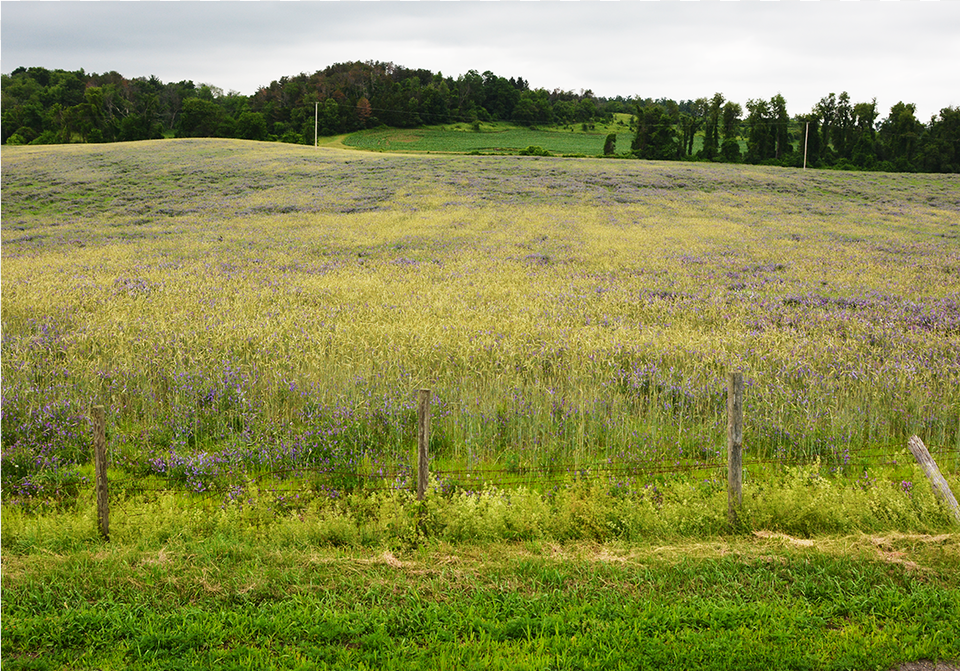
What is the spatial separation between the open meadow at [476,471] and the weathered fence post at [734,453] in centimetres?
17

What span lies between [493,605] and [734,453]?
3.31m

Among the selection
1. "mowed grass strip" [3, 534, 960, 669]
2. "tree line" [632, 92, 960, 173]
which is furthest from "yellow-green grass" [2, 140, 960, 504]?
"tree line" [632, 92, 960, 173]

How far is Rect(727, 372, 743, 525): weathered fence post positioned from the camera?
693 cm

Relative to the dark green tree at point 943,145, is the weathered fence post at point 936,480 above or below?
below

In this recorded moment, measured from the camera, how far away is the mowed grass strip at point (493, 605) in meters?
4.74

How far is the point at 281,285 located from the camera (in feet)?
61.9

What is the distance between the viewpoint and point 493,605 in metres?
5.36

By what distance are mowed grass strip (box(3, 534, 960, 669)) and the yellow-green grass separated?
6.54ft

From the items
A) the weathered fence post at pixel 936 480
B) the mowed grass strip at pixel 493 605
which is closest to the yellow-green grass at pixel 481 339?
the weathered fence post at pixel 936 480

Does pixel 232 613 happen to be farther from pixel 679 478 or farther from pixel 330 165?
pixel 330 165

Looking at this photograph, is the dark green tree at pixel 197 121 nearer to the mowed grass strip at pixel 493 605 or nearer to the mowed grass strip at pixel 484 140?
the mowed grass strip at pixel 484 140

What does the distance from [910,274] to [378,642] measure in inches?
935

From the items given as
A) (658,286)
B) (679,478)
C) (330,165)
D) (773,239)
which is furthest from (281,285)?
(330,165)

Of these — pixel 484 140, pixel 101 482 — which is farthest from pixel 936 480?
pixel 484 140
